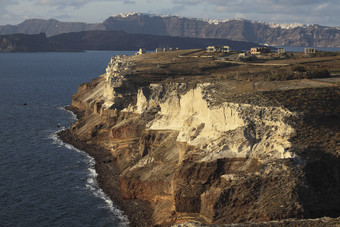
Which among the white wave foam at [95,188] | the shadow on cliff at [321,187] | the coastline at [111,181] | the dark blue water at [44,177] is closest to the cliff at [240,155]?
the shadow on cliff at [321,187]

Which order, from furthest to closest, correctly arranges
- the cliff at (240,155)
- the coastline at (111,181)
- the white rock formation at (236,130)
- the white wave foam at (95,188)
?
the white wave foam at (95,188) → the coastline at (111,181) → the white rock formation at (236,130) → the cliff at (240,155)

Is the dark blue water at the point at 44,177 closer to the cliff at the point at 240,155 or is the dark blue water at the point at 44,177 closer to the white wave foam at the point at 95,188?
the white wave foam at the point at 95,188

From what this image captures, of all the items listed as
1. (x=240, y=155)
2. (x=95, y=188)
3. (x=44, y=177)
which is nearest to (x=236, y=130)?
(x=240, y=155)

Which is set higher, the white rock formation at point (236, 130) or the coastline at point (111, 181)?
the white rock formation at point (236, 130)

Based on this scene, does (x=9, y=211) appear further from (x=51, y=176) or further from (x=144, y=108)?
(x=144, y=108)

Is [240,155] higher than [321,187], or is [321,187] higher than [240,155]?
[240,155]

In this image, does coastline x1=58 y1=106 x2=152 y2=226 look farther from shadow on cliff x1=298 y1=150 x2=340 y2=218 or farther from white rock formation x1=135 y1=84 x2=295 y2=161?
shadow on cliff x1=298 y1=150 x2=340 y2=218

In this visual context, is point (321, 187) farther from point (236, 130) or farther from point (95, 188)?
point (95, 188)

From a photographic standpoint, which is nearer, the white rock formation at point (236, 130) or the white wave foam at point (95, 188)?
the white rock formation at point (236, 130)

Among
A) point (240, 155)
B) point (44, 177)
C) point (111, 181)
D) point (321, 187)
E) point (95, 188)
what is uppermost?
point (240, 155)
